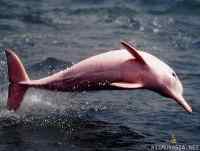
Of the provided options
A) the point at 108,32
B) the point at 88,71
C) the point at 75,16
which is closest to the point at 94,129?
the point at 88,71

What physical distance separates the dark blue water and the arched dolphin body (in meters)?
0.87

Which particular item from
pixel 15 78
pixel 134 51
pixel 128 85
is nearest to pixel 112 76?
pixel 128 85

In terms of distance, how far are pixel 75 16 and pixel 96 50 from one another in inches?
154

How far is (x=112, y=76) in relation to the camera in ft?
34.8

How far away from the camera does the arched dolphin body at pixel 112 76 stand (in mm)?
10484

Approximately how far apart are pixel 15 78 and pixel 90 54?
4.97 metres

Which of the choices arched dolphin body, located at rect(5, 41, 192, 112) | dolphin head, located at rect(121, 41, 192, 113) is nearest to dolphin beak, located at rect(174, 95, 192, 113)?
arched dolphin body, located at rect(5, 41, 192, 112)

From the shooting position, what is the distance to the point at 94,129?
11.3m

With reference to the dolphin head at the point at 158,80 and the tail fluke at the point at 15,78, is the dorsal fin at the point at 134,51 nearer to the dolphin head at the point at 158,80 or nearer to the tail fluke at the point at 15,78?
the dolphin head at the point at 158,80

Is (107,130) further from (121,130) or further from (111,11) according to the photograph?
(111,11)

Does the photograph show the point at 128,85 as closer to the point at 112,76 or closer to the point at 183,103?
the point at 112,76

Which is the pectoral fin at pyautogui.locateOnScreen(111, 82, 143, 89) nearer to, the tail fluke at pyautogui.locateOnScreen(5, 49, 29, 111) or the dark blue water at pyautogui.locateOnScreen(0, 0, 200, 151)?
the dark blue water at pyautogui.locateOnScreen(0, 0, 200, 151)

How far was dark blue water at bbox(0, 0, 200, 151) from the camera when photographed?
35.7ft

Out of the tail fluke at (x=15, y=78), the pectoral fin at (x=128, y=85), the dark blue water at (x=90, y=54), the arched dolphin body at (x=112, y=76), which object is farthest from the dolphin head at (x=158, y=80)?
the tail fluke at (x=15, y=78)
